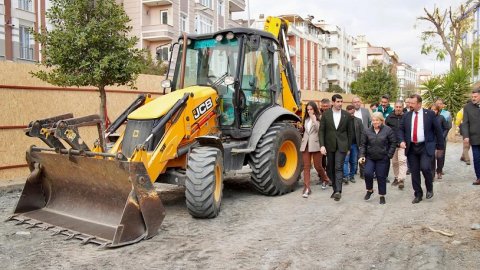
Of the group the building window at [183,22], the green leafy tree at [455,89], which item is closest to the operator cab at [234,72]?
the green leafy tree at [455,89]

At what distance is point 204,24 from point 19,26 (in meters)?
15.5

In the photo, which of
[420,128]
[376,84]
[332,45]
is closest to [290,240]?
[420,128]

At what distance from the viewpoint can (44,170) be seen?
7.12 meters

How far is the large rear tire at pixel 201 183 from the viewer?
6.51m

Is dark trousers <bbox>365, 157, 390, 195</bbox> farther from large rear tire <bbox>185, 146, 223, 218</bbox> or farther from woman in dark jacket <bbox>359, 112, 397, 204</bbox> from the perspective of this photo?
large rear tire <bbox>185, 146, 223, 218</bbox>

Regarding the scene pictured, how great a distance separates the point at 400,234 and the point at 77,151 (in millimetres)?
4190

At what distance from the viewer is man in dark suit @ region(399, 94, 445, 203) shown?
7918 mm

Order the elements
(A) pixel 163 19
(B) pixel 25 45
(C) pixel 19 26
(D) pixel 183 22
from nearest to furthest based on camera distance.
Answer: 1. (C) pixel 19 26
2. (B) pixel 25 45
3. (A) pixel 163 19
4. (D) pixel 183 22

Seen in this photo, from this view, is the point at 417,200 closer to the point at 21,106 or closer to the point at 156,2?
the point at 21,106

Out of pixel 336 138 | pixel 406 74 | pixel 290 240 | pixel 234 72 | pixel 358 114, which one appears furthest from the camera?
pixel 406 74

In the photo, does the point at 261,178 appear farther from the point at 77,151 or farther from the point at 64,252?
the point at 64,252

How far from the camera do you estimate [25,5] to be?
2341 centimetres

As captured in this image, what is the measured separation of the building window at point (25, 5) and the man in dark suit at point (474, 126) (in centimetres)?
2079

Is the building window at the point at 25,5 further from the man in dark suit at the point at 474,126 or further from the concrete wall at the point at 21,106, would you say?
the man in dark suit at the point at 474,126
